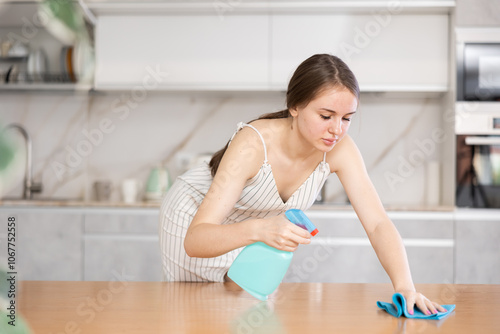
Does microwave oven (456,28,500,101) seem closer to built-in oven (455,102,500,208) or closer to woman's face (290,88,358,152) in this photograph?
built-in oven (455,102,500,208)

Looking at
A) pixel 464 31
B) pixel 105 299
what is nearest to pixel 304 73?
pixel 105 299

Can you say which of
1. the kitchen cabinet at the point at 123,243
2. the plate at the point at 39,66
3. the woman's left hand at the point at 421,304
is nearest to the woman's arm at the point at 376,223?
the woman's left hand at the point at 421,304

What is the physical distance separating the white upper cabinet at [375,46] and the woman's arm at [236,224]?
1832 millimetres

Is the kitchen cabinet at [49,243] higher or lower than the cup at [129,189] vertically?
lower

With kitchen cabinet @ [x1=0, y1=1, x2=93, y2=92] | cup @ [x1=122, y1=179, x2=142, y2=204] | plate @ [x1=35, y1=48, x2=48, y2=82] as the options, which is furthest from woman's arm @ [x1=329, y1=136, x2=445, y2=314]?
plate @ [x1=35, y1=48, x2=48, y2=82]

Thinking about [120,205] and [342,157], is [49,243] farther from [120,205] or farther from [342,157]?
[342,157]

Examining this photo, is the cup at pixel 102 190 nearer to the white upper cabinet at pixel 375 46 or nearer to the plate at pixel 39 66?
the plate at pixel 39 66

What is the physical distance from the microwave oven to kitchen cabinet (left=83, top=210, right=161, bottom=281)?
1.92 m

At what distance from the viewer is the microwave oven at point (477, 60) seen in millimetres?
2955

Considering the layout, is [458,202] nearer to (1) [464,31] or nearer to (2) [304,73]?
(1) [464,31]

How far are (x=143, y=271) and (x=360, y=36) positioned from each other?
1.88m

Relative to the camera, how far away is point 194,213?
5.57ft

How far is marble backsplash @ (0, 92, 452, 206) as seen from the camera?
3.42 m

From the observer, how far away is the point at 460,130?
2938mm
